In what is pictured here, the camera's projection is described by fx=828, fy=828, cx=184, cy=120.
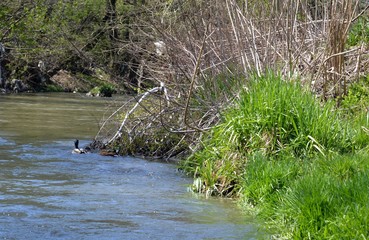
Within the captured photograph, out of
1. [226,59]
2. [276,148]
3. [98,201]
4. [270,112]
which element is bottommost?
[98,201]

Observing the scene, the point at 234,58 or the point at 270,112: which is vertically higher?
the point at 234,58

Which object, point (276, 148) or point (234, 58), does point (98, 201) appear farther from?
point (234, 58)

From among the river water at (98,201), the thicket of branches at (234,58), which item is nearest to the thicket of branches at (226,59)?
the thicket of branches at (234,58)

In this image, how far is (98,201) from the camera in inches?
404

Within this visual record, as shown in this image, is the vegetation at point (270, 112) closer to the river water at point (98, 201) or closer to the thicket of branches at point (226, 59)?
the thicket of branches at point (226, 59)

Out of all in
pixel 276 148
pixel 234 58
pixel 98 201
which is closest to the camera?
pixel 98 201

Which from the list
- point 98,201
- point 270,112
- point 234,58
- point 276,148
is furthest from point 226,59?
point 98,201

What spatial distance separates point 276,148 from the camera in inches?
417

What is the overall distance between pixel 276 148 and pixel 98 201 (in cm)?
236

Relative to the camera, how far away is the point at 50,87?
43500mm

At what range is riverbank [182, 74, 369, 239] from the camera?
8852 millimetres

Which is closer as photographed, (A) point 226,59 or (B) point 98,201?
(B) point 98,201

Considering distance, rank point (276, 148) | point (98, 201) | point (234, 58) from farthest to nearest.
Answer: point (234, 58)
point (276, 148)
point (98, 201)

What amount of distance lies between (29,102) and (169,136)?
17.5m
